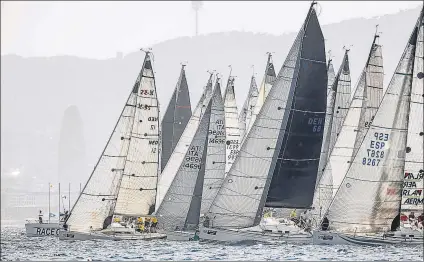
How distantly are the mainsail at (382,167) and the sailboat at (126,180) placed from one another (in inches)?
472

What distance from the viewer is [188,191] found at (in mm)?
62125

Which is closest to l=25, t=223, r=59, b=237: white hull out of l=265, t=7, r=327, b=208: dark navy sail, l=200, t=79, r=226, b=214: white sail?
l=200, t=79, r=226, b=214: white sail

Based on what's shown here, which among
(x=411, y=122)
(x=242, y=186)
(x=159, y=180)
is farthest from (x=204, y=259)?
(x=159, y=180)

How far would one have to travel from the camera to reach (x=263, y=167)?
5606 centimetres

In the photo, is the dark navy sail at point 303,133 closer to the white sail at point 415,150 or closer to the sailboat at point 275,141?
the sailboat at point 275,141

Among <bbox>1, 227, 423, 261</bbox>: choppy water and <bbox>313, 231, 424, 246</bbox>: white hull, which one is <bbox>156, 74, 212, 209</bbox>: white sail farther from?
<bbox>313, 231, 424, 246</bbox>: white hull

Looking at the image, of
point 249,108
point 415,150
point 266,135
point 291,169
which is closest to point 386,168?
point 415,150

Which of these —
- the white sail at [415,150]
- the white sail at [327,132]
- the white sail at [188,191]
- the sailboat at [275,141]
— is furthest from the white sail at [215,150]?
the white sail at [415,150]

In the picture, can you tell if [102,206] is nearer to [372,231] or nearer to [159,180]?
[159,180]

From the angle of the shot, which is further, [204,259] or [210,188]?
[210,188]

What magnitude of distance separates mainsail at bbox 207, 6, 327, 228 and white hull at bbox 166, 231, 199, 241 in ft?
19.3

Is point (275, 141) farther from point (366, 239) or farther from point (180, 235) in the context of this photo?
point (180, 235)

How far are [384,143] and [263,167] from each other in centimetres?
603

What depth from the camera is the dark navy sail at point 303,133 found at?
2201 inches
